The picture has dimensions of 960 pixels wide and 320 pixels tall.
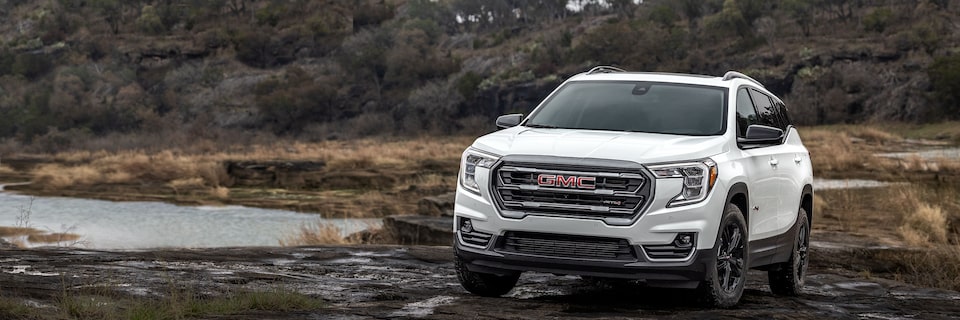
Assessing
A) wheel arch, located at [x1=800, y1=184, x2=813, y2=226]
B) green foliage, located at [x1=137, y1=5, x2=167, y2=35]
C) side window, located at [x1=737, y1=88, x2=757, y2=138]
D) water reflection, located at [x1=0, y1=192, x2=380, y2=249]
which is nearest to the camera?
side window, located at [x1=737, y1=88, x2=757, y2=138]

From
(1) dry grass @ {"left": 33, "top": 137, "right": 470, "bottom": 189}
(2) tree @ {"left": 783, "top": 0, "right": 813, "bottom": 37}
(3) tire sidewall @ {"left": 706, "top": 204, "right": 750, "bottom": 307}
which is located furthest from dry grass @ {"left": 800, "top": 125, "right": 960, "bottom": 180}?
(2) tree @ {"left": 783, "top": 0, "right": 813, "bottom": 37}

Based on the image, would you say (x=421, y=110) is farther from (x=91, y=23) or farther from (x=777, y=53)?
(x=91, y=23)

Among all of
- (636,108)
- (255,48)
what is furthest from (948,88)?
(255,48)

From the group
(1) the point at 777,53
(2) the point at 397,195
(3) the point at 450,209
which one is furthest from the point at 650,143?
(1) the point at 777,53

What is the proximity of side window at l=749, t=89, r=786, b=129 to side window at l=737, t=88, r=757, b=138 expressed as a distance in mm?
154

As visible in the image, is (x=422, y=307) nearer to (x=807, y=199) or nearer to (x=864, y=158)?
(x=807, y=199)

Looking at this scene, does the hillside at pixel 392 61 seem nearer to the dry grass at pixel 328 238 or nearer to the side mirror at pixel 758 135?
the dry grass at pixel 328 238

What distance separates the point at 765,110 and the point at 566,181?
321cm

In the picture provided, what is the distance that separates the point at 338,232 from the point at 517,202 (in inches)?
426

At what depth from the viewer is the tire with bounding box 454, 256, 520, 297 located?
27.9 feet

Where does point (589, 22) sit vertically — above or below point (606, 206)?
above

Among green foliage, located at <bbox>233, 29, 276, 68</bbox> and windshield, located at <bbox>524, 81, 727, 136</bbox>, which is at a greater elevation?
green foliage, located at <bbox>233, 29, 276, 68</bbox>

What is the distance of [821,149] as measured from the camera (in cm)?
4191

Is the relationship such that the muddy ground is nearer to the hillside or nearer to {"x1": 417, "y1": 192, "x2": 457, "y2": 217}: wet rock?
{"x1": 417, "y1": 192, "x2": 457, "y2": 217}: wet rock
